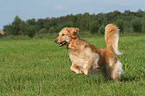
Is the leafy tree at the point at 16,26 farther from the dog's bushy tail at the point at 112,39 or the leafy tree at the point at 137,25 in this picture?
the dog's bushy tail at the point at 112,39

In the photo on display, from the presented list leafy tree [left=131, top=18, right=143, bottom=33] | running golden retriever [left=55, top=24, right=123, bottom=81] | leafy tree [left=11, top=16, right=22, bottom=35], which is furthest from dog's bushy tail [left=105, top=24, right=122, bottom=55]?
leafy tree [left=11, top=16, right=22, bottom=35]

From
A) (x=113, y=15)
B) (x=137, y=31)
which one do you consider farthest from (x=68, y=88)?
(x=113, y=15)

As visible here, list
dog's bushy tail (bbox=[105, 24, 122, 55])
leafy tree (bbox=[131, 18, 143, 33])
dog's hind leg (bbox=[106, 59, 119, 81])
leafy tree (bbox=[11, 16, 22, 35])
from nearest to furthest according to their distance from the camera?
dog's hind leg (bbox=[106, 59, 119, 81]), dog's bushy tail (bbox=[105, 24, 122, 55]), leafy tree (bbox=[131, 18, 143, 33]), leafy tree (bbox=[11, 16, 22, 35])

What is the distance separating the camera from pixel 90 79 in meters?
5.87

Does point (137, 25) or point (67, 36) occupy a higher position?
point (67, 36)

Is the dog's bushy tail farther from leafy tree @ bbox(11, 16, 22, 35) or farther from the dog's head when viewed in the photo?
leafy tree @ bbox(11, 16, 22, 35)

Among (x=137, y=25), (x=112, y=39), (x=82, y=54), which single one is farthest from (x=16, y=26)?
(x=82, y=54)

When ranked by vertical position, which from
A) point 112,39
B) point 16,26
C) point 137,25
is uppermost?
point 16,26

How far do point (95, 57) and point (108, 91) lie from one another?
1.03 m

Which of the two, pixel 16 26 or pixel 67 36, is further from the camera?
pixel 16 26

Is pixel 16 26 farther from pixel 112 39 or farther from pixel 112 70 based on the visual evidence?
pixel 112 70

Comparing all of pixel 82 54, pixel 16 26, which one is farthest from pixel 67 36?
pixel 16 26

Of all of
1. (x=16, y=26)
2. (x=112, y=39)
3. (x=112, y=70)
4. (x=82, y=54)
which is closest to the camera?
(x=82, y=54)

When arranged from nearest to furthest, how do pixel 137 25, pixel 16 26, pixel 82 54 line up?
pixel 82 54, pixel 137 25, pixel 16 26
